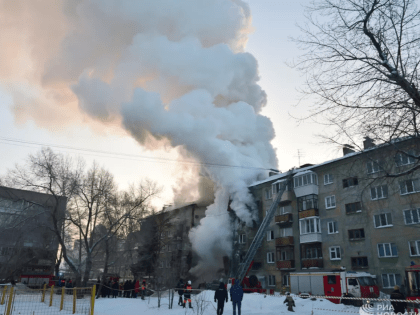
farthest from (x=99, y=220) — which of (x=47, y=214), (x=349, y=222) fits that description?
(x=349, y=222)

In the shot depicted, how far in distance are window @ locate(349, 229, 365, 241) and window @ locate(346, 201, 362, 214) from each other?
74.5 inches

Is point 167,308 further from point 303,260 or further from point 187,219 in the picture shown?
point 187,219

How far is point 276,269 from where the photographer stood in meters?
39.2

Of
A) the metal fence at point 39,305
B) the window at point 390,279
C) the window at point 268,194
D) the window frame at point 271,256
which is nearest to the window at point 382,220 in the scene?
the window at point 390,279

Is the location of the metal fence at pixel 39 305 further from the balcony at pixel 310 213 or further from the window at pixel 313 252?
the balcony at pixel 310 213

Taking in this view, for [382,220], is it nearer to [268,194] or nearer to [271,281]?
[271,281]

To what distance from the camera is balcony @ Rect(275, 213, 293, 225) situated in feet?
128

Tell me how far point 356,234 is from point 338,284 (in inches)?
357

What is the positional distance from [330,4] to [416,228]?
2454 cm

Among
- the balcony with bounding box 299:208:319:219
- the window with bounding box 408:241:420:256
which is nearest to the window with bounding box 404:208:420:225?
the window with bounding box 408:241:420:256

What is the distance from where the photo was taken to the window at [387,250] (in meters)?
28.8

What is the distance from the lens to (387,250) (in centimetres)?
2933

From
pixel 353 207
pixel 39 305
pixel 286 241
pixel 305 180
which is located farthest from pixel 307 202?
pixel 39 305

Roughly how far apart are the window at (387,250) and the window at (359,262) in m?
1.64
